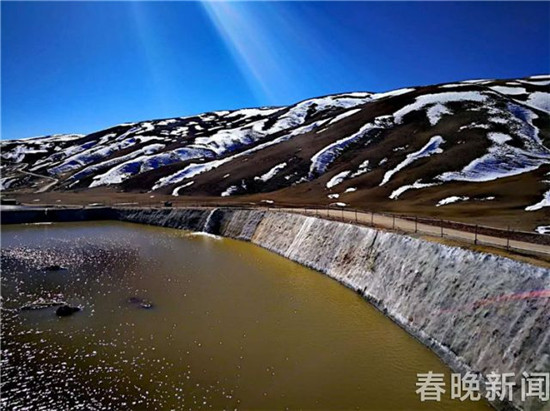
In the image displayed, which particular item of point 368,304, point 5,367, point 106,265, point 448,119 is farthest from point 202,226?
point 448,119

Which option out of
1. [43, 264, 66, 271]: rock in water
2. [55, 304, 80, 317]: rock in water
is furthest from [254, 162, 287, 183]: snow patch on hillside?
[55, 304, 80, 317]: rock in water

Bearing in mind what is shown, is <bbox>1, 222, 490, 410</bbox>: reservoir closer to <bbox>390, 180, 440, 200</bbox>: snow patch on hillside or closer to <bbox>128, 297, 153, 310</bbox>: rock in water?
<bbox>128, 297, 153, 310</bbox>: rock in water

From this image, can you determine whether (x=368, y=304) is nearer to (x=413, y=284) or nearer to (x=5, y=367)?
(x=413, y=284)

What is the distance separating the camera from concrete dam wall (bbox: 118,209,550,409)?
15.4m

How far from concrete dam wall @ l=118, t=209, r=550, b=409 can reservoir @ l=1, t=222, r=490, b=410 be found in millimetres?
1164

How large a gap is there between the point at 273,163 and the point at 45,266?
72487 millimetres

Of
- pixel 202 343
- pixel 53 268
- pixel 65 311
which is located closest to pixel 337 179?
pixel 53 268

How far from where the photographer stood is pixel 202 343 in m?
21.1

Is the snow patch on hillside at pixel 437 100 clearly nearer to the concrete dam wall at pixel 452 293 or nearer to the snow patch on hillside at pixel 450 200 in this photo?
the snow patch on hillside at pixel 450 200

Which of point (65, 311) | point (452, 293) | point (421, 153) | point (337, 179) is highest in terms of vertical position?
point (421, 153)

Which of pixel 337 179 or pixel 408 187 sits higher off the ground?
pixel 337 179

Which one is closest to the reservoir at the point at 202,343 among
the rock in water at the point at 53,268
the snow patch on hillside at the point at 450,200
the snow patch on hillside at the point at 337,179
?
the rock in water at the point at 53,268

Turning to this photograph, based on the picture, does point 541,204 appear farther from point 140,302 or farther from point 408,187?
point 140,302

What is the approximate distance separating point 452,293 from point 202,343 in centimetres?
1361
